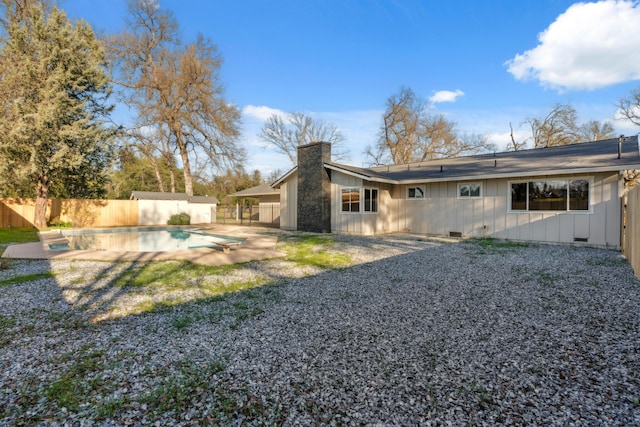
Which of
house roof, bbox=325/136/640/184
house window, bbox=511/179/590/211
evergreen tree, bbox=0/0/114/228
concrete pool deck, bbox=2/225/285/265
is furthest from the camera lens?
evergreen tree, bbox=0/0/114/228

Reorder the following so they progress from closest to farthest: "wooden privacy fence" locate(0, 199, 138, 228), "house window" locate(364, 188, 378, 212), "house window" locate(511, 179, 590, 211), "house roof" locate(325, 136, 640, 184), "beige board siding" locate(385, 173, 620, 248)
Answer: "beige board siding" locate(385, 173, 620, 248) < "house roof" locate(325, 136, 640, 184) < "house window" locate(511, 179, 590, 211) < "house window" locate(364, 188, 378, 212) < "wooden privacy fence" locate(0, 199, 138, 228)

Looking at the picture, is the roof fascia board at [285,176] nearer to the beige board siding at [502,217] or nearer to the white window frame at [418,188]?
the beige board siding at [502,217]

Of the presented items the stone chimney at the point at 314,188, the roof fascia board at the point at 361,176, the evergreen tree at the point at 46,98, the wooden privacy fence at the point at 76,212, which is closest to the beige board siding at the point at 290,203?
the stone chimney at the point at 314,188

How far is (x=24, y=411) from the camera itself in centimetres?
220

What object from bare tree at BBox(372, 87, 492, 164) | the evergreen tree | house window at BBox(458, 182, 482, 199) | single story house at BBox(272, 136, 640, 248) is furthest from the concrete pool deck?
bare tree at BBox(372, 87, 492, 164)

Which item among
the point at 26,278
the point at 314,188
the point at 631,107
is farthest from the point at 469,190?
the point at 631,107

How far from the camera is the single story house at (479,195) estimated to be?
944cm

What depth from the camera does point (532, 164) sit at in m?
11.1

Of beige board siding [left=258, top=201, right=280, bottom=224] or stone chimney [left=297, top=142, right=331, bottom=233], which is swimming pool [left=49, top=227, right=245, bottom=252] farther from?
beige board siding [left=258, top=201, right=280, bottom=224]

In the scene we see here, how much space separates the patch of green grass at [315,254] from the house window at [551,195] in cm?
680

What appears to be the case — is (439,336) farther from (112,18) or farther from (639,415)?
(112,18)

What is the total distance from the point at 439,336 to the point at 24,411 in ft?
12.0

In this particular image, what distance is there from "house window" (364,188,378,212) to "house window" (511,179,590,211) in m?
5.23

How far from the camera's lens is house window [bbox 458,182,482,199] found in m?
11.9
